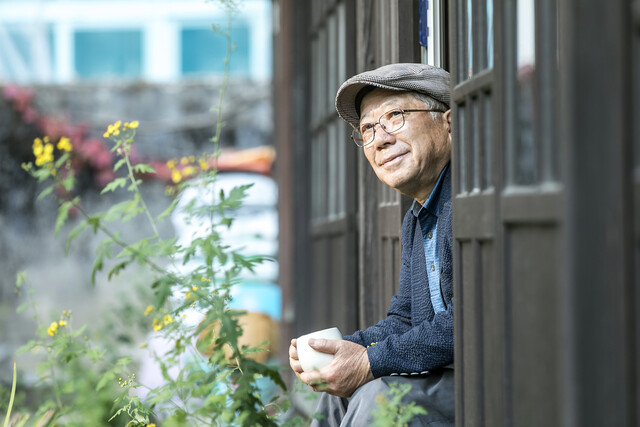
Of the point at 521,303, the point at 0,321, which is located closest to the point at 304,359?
the point at 521,303

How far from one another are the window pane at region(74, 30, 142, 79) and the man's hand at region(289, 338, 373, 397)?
36.3 feet

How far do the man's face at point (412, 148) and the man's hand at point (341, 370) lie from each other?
1.50 ft

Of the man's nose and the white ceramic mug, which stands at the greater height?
the man's nose

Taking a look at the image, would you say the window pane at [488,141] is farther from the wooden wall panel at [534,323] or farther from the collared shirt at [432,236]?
the collared shirt at [432,236]

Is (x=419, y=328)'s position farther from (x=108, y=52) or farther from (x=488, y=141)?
(x=108, y=52)

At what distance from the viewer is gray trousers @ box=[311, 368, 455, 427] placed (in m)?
2.09

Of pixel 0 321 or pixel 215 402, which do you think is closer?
pixel 215 402

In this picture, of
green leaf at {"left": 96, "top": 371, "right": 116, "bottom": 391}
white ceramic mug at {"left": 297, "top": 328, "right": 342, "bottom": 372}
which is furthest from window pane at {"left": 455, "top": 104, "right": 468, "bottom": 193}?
green leaf at {"left": 96, "top": 371, "right": 116, "bottom": 391}

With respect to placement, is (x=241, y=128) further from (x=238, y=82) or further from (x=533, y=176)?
(x=533, y=176)

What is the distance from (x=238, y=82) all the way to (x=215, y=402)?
9.53 m

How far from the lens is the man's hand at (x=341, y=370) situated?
2.19 meters

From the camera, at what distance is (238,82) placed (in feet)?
36.9

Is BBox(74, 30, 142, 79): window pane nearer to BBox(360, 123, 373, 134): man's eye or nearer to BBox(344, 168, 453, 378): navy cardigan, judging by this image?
BBox(360, 123, 373, 134): man's eye

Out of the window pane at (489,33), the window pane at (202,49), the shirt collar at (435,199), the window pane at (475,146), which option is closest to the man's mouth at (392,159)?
the shirt collar at (435,199)
